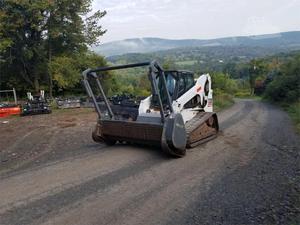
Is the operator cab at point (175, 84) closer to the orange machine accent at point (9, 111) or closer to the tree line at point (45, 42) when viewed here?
the orange machine accent at point (9, 111)

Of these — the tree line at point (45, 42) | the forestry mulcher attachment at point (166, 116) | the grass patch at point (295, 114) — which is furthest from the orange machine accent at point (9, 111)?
the grass patch at point (295, 114)

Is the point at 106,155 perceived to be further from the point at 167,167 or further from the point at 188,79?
the point at 188,79

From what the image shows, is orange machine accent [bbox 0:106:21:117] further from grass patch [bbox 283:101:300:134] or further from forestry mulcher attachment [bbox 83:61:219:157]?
grass patch [bbox 283:101:300:134]

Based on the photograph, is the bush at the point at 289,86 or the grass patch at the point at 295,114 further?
the bush at the point at 289,86

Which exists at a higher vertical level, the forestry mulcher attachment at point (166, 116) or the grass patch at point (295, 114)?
the forestry mulcher attachment at point (166, 116)

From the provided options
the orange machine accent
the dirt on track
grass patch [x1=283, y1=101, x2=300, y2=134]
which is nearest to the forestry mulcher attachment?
the dirt on track

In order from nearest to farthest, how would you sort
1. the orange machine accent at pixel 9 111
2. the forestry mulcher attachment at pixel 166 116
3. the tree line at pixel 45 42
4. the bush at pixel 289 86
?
1. the forestry mulcher attachment at pixel 166 116
2. the orange machine accent at pixel 9 111
3. the bush at pixel 289 86
4. the tree line at pixel 45 42

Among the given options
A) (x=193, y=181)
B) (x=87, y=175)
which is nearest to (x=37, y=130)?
(x=87, y=175)

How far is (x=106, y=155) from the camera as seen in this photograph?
9.27 m

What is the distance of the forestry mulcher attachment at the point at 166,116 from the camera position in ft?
29.1

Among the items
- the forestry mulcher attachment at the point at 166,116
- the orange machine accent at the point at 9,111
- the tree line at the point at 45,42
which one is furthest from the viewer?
the tree line at the point at 45,42

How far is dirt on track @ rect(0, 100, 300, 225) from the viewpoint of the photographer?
17.6 feet

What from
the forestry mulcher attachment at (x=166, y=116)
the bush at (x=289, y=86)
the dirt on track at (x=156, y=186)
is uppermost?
the forestry mulcher attachment at (x=166, y=116)

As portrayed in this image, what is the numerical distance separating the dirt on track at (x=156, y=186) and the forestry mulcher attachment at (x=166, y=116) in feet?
1.13
